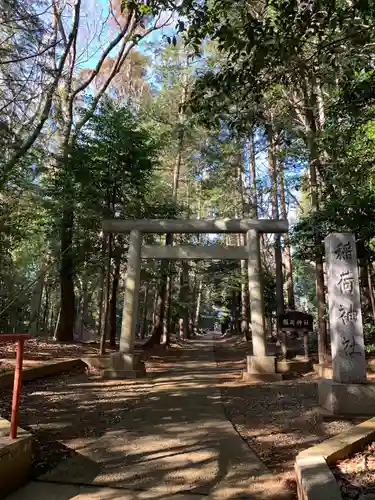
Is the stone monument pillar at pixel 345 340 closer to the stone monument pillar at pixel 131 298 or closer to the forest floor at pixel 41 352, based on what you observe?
the stone monument pillar at pixel 131 298

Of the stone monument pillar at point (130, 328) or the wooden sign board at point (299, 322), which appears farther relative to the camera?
the wooden sign board at point (299, 322)

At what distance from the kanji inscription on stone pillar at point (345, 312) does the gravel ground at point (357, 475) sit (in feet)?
6.15

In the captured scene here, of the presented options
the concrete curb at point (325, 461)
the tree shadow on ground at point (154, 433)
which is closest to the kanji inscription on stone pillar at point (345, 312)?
the tree shadow on ground at point (154, 433)

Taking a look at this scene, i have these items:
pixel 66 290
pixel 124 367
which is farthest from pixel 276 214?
pixel 124 367

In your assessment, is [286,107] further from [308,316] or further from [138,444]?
[138,444]

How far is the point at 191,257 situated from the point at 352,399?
5894 mm

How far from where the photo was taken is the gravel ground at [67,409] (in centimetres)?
425

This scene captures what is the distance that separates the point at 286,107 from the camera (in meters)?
12.1

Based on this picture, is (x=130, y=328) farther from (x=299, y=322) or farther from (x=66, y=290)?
(x=66, y=290)

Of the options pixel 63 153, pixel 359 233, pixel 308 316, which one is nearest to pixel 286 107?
pixel 359 233

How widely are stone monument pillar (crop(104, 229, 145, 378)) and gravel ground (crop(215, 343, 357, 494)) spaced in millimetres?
2394

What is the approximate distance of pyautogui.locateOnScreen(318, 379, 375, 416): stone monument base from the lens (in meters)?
5.21

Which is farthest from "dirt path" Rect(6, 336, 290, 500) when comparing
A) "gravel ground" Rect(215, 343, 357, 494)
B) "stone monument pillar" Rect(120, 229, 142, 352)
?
"stone monument pillar" Rect(120, 229, 142, 352)

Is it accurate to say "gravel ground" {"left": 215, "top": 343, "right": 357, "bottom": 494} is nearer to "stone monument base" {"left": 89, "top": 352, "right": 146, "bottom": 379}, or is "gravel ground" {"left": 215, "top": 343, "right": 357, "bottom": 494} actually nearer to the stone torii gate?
the stone torii gate
